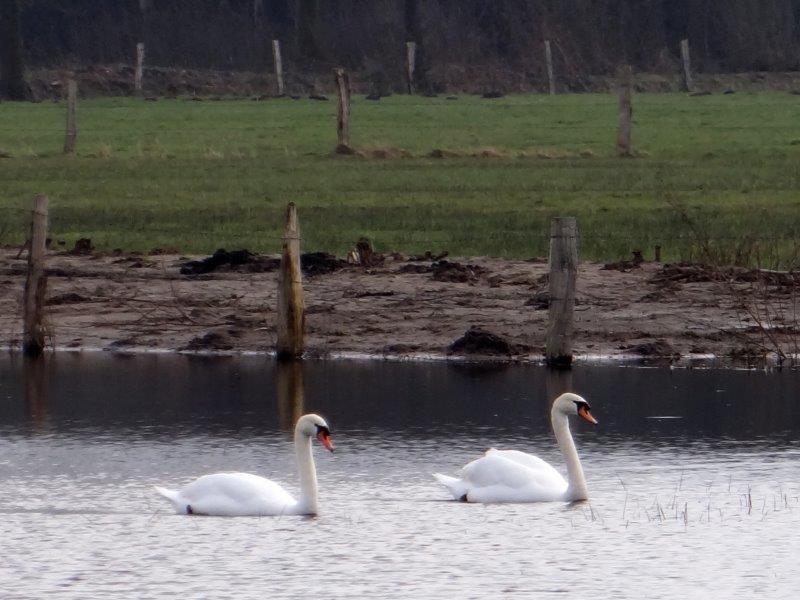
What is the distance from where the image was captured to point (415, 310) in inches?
740

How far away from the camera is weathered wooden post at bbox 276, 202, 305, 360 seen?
16.2 metres

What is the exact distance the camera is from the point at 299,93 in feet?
188

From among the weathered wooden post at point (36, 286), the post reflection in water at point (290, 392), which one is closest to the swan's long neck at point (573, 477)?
the post reflection in water at point (290, 392)

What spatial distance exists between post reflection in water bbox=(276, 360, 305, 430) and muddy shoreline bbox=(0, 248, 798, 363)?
1.94 feet

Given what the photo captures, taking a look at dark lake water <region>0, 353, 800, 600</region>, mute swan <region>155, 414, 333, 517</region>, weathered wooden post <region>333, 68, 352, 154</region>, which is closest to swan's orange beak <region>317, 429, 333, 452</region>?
mute swan <region>155, 414, 333, 517</region>

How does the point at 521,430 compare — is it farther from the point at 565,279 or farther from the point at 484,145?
the point at 484,145

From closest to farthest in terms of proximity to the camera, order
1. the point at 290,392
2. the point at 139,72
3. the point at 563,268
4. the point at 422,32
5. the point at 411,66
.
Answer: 1. the point at 290,392
2. the point at 563,268
3. the point at 411,66
4. the point at 139,72
5. the point at 422,32

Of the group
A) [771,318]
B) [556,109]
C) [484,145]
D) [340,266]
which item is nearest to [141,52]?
[556,109]

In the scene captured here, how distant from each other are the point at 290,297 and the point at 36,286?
87.5 inches

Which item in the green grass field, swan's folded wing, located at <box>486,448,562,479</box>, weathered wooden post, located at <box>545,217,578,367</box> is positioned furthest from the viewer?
the green grass field

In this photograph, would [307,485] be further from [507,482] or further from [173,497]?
[507,482]

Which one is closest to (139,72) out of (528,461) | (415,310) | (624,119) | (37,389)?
(624,119)

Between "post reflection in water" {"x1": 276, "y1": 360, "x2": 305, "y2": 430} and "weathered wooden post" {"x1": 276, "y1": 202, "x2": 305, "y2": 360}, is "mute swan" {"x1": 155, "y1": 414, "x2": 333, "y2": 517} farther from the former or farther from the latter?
"weathered wooden post" {"x1": 276, "y1": 202, "x2": 305, "y2": 360}

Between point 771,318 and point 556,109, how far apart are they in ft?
99.1
